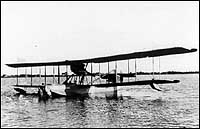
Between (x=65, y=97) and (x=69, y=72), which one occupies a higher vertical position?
(x=69, y=72)

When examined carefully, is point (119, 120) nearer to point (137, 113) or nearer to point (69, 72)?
point (137, 113)

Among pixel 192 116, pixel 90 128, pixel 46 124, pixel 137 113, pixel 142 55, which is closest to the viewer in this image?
pixel 90 128

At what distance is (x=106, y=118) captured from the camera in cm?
1413

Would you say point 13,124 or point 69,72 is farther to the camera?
point 69,72

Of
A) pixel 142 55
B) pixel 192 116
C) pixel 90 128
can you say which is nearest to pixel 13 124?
pixel 90 128

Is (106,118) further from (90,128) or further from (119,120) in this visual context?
(90,128)

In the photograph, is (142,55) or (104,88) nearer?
(142,55)

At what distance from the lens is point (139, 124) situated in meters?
12.6

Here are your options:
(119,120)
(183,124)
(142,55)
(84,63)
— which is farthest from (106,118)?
(84,63)

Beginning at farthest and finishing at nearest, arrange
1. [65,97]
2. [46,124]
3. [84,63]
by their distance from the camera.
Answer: [84,63]
[65,97]
[46,124]

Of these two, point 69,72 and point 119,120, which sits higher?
point 69,72

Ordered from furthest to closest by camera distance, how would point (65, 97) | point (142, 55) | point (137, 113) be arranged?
point (65, 97) < point (142, 55) < point (137, 113)

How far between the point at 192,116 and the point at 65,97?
12638 mm

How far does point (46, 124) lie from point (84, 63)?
15.6 metres
